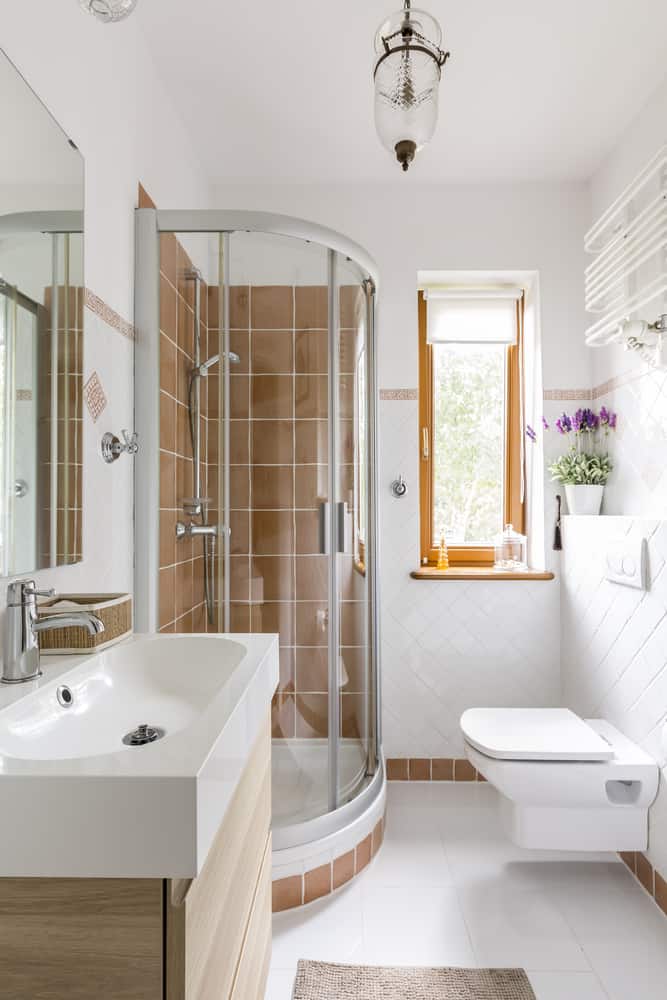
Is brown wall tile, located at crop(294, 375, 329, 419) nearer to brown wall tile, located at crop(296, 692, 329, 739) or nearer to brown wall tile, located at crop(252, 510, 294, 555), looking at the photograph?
brown wall tile, located at crop(252, 510, 294, 555)

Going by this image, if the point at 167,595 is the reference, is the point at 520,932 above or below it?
below

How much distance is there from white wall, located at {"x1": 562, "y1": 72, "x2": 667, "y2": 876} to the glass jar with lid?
231 mm

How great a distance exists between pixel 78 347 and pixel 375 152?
65.3 inches

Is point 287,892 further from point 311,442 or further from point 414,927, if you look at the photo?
point 311,442

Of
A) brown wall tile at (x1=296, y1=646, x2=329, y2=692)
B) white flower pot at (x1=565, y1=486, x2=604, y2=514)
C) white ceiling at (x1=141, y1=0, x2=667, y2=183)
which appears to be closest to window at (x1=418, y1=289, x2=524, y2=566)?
white flower pot at (x1=565, y1=486, x2=604, y2=514)

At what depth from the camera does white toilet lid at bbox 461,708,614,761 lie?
6.48 feet

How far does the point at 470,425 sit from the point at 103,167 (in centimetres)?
191

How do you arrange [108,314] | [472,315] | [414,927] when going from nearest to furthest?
1. [108,314]
2. [414,927]
3. [472,315]

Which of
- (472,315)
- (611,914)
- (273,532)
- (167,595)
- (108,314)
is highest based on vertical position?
(472,315)

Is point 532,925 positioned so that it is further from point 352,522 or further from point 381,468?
point 381,468

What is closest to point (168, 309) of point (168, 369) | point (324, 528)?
point (168, 369)

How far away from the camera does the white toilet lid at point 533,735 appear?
197cm

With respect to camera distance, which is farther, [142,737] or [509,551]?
[509,551]

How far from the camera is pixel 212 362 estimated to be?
193cm
